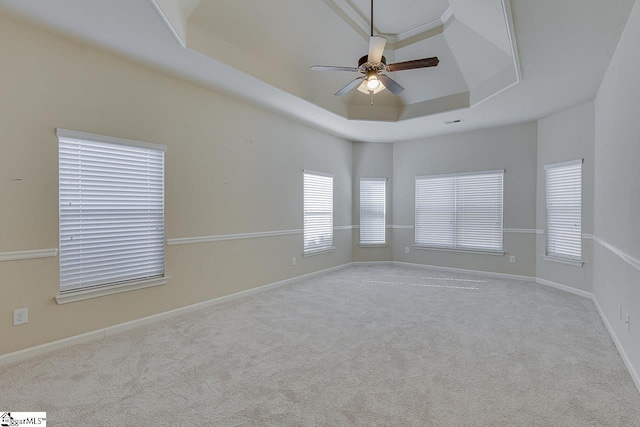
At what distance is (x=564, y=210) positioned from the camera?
5020 millimetres

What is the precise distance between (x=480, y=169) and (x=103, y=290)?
623 cm

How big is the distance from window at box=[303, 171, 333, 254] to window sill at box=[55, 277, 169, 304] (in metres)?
2.79

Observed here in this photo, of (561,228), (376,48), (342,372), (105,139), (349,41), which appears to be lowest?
(342,372)

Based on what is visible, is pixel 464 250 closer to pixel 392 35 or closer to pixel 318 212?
pixel 318 212

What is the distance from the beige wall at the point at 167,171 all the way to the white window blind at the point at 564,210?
158 inches

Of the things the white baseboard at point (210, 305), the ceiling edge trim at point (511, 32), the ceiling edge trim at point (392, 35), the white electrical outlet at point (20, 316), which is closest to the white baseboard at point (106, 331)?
the white baseboard at point (210, 305)

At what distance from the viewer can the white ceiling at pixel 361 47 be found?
104 inches

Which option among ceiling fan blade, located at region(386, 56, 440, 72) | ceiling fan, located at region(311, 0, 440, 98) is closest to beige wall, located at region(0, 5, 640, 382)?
ceiling fan blade, located at region(386, 56, 440, 72)

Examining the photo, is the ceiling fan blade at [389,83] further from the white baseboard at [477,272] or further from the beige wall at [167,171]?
the white baseboard at [477,272]

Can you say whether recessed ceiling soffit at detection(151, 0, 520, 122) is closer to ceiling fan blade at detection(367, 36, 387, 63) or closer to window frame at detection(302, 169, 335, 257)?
ceiling fan blade at detection(367, 36, 387, 63)

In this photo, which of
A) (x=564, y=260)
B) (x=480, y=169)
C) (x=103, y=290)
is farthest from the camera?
(x=480, y=169)

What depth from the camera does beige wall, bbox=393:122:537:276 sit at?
564 centimetres

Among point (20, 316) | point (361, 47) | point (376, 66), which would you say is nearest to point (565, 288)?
point (376, 66)

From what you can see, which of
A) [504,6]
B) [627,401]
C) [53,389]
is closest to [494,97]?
[504,6]
